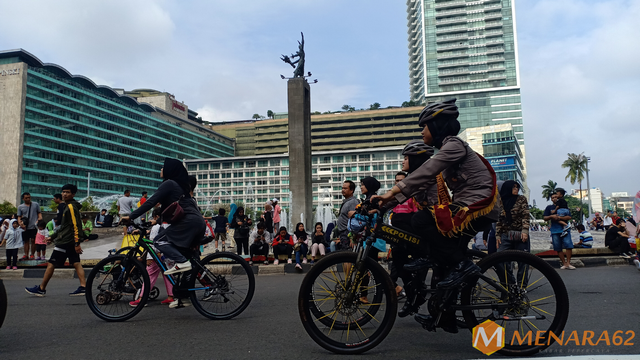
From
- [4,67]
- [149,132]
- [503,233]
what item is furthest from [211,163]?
[503,233]

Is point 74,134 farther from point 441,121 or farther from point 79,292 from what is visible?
point 441,121

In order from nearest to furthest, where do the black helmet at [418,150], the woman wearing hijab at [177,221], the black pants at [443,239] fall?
the black pants at [443,239] < the black helmet at [418,150] < the woman wearing hijab at [177,221]

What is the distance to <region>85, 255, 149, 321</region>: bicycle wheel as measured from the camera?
488cm

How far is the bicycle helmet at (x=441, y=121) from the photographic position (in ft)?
11.6

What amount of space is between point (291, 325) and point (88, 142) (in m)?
107

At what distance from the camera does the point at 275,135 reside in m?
144

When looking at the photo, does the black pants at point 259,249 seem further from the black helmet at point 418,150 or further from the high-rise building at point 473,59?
the high-rise building at point 473,59

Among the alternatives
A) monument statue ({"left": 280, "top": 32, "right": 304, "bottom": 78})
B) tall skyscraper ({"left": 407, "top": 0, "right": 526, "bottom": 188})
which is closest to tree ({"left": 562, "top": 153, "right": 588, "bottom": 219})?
tall skyscraper ({"left": 407, "top": 0, "right": 526, "bottom": 188})

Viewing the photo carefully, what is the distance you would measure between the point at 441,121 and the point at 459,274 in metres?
1.19

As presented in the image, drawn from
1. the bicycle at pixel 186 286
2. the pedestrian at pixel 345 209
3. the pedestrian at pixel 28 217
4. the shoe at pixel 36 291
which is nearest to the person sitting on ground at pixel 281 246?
the pedestrian at pixel 345 209

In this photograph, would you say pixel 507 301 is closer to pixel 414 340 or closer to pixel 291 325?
pixel 414 340

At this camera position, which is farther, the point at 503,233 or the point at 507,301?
the point at 503,233

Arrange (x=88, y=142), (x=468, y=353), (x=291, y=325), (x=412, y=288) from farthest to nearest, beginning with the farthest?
(x=88, y=142)
(x=291, y=325)
(x=412, y=288)
(x=468, y=353)

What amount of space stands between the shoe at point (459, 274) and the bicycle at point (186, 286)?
238cm
